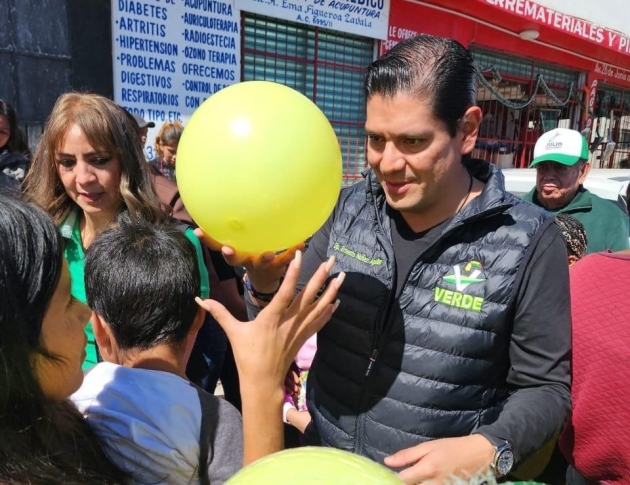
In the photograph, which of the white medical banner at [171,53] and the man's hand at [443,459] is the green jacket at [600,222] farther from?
the white medical banner at [171,53]

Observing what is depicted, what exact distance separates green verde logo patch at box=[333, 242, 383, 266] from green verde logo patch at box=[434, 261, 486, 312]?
195mm

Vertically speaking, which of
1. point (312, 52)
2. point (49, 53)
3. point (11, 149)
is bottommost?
point (11, 149)

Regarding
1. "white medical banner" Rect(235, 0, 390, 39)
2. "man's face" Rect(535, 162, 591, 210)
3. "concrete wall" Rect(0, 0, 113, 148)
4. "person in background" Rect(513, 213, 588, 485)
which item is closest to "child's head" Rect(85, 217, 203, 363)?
"person in background" Rect(513, 213, 588, 485)

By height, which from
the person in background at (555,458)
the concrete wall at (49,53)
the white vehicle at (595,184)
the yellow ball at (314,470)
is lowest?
the person in background at (555,458)

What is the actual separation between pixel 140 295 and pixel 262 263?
1.20 feet

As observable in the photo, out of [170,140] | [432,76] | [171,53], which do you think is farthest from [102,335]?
[171,53]

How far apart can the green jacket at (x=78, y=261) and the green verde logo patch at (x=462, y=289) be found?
90cm

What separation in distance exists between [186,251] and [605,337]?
1.27 m

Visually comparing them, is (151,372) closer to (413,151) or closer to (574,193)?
(413,151)

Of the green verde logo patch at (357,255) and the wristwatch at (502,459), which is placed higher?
the green verde logo patch at (357,255)

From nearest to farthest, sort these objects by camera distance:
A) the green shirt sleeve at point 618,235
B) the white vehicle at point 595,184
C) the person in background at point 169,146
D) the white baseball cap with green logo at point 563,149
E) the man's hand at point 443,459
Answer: the man's hand at point 443,459, the green shirt sleeve at point 618,235, the white baseball cap with green logo at point 563,149, the white vehicle at point 595,184, the person in background at point 169,146

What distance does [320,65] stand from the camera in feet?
24.2

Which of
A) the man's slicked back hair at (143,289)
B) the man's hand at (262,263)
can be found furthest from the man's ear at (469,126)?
the man's slicked back hair at (143,289)

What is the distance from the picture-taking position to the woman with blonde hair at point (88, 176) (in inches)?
76.2
